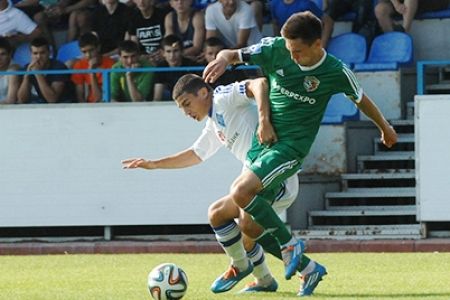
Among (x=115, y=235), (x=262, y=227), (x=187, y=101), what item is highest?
(x=187, y=101)

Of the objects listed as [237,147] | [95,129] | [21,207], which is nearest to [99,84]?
[95,129]

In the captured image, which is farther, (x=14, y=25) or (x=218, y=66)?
(x=14, y=25)

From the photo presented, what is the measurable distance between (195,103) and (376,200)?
8.31 meters

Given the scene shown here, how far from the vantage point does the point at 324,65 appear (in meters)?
10.6

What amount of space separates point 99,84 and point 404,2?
4202mm

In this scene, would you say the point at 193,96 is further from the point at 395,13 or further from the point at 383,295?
the point at 395,13

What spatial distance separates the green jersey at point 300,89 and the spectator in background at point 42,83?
347 inches

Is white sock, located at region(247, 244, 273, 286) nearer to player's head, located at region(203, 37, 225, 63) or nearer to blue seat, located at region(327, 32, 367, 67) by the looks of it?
player's head, located at region(203, 37, 225, 63)

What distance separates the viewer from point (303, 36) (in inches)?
405

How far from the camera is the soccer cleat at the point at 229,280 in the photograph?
37.0 feet

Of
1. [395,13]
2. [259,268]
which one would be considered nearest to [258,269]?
[259,268]

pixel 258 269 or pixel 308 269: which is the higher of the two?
pixel 308 269

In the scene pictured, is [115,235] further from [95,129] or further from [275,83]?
[275,83]

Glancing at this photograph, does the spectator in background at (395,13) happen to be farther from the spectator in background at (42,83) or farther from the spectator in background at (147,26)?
the spectator in background at (42,83)
